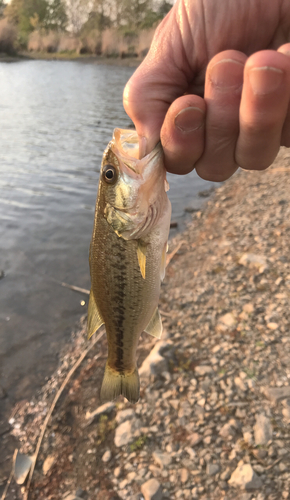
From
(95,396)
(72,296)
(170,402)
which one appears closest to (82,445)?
(95,396)

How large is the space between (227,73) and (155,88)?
65 cm

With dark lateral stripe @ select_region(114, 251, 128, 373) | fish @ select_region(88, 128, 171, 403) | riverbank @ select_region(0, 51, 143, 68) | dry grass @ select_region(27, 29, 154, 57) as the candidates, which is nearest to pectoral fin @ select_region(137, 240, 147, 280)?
fish @ select_region(88, 128, 171, 403)

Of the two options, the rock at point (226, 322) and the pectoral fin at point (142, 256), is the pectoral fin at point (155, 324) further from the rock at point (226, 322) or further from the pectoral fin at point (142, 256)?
the rock at point (226, 322)

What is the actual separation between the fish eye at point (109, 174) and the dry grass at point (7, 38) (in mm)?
73340

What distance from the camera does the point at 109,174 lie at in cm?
235

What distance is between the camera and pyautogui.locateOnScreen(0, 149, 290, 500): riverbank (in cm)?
332

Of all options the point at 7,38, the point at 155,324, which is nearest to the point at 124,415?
the point at 155,324

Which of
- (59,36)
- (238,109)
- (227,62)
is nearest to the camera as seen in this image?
(227,62)

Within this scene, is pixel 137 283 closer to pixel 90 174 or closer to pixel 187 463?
pixel 187 463

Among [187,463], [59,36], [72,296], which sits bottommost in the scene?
[72,296]

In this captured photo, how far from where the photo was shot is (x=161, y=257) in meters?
2.59

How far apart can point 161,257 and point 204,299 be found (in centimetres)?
333

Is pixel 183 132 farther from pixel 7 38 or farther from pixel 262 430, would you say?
pixel 7 38

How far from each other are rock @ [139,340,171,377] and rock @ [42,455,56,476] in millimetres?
1392
